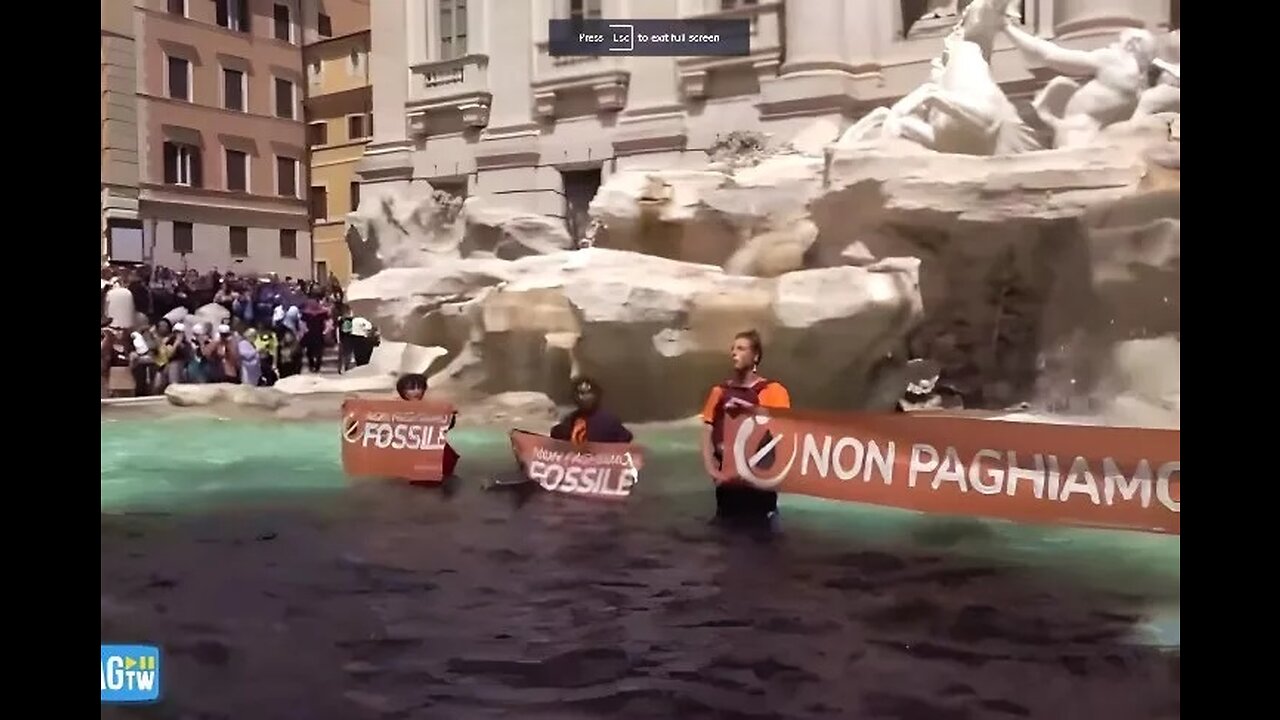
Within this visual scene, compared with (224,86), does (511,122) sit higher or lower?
lower

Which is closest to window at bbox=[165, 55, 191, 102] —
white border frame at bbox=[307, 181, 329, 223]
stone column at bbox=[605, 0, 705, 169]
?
white border frame at bbox=[307, 181, 329, 223]

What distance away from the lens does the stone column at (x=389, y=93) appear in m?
3.33

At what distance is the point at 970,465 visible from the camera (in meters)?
2.80

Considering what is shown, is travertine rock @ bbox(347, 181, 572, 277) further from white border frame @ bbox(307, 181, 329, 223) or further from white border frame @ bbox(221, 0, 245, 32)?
white border frame @ bbox(221, 0, 245, 32)

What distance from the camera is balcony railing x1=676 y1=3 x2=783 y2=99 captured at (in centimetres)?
303

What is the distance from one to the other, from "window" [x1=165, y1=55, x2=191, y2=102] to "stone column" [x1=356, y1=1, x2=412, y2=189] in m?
0.57

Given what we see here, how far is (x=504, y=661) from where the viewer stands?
2.79 m

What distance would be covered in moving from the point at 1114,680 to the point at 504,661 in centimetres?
151

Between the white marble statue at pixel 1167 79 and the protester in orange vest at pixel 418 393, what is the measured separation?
6.77 ft

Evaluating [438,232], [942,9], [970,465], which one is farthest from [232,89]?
[970,465]

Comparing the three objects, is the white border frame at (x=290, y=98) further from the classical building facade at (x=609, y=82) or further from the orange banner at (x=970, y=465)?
the orange banner at (x=970, y=465)

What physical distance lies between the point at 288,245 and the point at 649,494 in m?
1.38

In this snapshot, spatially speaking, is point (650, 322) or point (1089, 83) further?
point (650, 322)

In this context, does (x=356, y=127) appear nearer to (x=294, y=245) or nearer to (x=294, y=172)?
(x=294, y=172)
